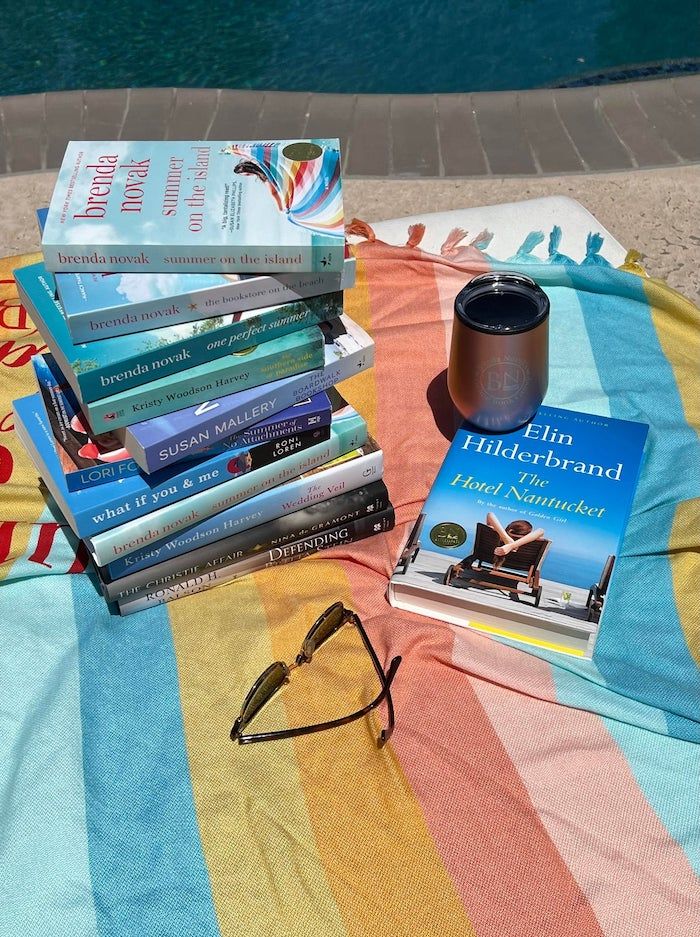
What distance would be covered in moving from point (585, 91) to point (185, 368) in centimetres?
230

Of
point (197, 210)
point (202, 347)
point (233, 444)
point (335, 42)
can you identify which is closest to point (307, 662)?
point (233, 444)

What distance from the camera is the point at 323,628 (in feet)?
3.70

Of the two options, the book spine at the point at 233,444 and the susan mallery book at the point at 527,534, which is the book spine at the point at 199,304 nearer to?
the book spine at the point at 233,444

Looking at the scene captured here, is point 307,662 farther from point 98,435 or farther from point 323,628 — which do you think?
point 98,435

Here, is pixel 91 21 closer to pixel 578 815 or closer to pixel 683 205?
pixel 683 205

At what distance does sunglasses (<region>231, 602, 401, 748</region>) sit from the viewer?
3.41ft

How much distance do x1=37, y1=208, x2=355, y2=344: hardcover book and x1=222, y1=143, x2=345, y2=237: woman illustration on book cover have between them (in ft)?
0.21

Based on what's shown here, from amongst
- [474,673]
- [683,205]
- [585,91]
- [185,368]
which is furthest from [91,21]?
[474,673]

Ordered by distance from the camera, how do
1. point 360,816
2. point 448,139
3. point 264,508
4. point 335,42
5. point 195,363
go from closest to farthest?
point 360,816 → point 195,363 → point 264,508 → point 448,139 → point 335,42

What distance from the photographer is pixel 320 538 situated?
1.24 meters

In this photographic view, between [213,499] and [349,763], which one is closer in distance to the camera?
[349,763]

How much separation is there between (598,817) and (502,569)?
0.29 m

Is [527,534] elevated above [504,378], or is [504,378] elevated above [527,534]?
[504,378]

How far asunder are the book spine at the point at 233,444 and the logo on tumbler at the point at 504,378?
0.77 feet
